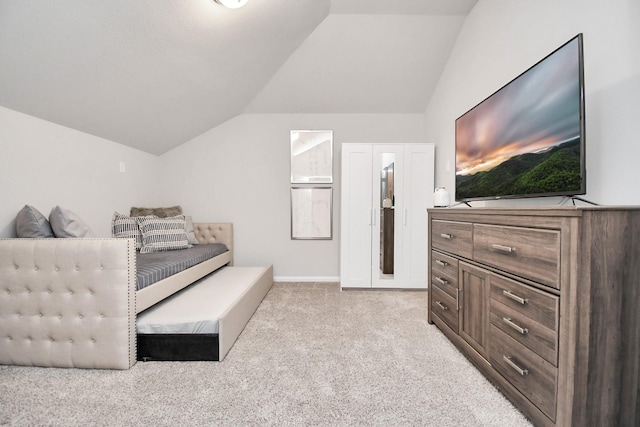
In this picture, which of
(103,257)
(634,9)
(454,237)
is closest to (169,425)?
(103,257)

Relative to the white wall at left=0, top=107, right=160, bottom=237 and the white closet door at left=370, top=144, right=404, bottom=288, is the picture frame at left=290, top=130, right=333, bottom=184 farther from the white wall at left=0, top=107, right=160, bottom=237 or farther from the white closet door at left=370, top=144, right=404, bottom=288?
the white wall at left=0, top=107, right=160, bottom=237

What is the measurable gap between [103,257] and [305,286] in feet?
7.66

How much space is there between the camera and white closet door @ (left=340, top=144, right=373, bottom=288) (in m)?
3.35

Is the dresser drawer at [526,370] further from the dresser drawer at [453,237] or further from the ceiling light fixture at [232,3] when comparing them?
the ceiling light fixture at [232,3]

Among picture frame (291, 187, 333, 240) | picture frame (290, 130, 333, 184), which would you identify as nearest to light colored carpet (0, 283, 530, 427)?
picture frame (291, 187, 333, 240)

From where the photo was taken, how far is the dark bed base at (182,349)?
1800mm

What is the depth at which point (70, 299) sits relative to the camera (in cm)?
170

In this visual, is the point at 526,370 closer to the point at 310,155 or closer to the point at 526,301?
the point at 526,301

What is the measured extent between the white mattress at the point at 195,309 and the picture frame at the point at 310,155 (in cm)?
159

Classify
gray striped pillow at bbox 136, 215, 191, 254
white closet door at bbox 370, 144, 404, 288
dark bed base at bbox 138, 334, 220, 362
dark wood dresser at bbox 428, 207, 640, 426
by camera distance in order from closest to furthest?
dark wood dresser at bbox 428, 207, 640, 426, dark bed base at bbox 138, 334, 220, 362, gray striped pillow at bbox 136, 215, 191, 254, white closet door at bbox 370, 144, 404, 288

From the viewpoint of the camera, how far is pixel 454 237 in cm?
198

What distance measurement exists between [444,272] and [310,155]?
7.59ft

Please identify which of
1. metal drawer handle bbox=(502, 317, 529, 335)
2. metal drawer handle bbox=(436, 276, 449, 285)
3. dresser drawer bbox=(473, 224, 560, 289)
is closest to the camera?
dresser drawer bbox=(473, 224, 560, 289)

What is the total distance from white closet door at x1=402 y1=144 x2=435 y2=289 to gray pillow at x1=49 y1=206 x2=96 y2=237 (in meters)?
2.99
